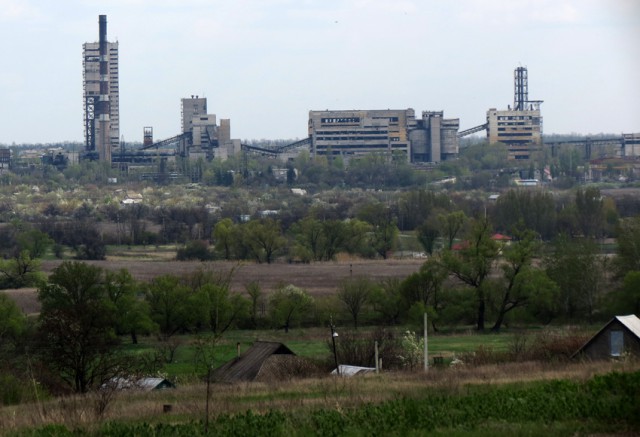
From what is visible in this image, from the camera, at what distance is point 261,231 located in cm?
4847

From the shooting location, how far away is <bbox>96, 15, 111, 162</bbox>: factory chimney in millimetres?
108625

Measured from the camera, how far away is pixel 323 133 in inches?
4569

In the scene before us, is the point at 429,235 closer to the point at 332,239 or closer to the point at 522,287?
the point at 332,239

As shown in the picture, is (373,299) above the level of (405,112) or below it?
below

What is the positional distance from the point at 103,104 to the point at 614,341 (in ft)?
306

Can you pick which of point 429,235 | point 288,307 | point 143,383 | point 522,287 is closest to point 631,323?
point 143,383

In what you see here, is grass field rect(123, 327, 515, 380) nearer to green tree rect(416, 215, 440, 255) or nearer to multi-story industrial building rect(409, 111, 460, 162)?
green tree rect(416, 215, 440, 255)

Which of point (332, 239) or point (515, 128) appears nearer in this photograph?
point (332, 239)

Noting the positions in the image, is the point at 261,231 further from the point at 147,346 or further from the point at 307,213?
the point at 147,346

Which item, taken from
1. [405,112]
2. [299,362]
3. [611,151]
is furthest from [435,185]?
[299,362]

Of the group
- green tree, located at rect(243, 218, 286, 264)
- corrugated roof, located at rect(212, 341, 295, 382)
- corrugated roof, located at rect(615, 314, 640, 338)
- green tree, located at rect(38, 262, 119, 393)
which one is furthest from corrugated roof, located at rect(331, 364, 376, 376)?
green tree, located at rect(243, 218, 286, 264)

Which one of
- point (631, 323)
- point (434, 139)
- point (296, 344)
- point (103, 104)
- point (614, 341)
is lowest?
point (296, 344)

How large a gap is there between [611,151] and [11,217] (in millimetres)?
74416

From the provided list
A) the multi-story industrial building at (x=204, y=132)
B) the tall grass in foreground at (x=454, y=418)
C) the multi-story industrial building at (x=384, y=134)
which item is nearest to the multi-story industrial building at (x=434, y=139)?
the multi-story industrial building at (x=384, y=134)
